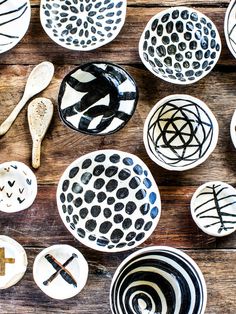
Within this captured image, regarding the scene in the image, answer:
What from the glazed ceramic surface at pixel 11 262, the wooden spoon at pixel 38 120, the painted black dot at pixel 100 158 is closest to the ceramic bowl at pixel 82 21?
the wooden spoon at pixel 38 120

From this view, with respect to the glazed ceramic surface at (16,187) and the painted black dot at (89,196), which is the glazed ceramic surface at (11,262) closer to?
the glazed ceramic surface at (16,187)

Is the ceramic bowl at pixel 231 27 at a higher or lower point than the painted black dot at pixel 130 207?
higher

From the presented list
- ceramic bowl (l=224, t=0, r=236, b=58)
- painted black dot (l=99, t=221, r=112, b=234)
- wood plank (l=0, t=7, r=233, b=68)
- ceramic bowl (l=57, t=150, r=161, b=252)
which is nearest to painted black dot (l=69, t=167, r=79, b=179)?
ceramic bowl (l=57, t=150, r=161, b=252)

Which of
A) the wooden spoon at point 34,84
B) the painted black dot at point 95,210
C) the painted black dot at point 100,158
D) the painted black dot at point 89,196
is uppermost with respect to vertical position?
the wooden spoon at point 34,84

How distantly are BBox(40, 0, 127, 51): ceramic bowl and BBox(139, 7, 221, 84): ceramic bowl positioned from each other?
0.28 ft

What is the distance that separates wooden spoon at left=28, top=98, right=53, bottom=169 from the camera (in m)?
1.62

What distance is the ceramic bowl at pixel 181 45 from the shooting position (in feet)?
5.41

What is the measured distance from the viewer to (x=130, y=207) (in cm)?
163

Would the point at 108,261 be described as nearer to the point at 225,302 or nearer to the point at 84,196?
the point at 84,196

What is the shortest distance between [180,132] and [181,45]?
0.21 m

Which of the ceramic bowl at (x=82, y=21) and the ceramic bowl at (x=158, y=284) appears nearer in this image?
the ceramic bowl at (x=158, y=284)

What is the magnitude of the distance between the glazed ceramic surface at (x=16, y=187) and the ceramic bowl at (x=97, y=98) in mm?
149

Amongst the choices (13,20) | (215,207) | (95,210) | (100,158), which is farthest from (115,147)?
(13,20)

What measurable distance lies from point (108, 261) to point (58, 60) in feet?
1.57
